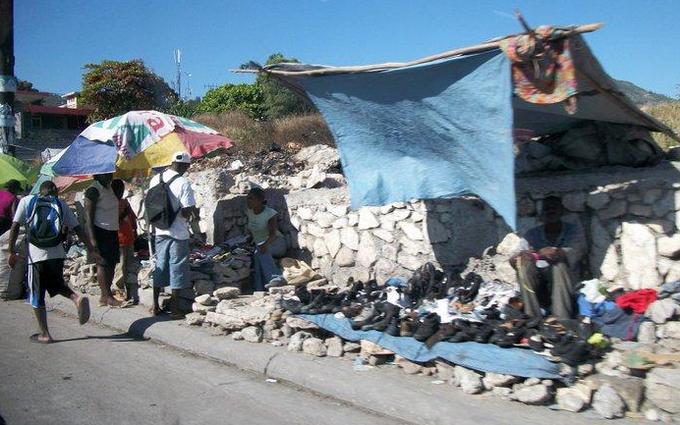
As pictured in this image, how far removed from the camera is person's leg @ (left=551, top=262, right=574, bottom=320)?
4.80 metres

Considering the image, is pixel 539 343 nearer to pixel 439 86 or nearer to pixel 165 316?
pixel 439 86

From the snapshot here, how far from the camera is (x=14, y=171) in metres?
8.68

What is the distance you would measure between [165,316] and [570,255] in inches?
172

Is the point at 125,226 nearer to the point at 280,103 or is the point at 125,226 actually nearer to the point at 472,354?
the point at 472,354

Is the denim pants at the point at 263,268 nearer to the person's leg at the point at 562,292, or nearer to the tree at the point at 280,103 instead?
the person's leg at the point at 562,292

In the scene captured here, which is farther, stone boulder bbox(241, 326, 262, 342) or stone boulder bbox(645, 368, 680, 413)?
A: stone boulder bbox(241, 326, 262, 342)

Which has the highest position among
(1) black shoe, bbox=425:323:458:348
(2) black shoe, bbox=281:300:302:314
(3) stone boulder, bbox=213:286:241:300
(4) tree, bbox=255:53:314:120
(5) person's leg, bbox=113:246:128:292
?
(4) tree, bbox=255:53:314:120

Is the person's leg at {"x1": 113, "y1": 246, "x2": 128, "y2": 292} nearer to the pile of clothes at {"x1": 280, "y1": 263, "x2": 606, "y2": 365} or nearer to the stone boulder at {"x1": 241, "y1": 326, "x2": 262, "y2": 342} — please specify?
the stone boulder at {"x1": 241, "y1": 326, "x2": 262, "y2": 342}

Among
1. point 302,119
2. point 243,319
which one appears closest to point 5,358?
point 243,319

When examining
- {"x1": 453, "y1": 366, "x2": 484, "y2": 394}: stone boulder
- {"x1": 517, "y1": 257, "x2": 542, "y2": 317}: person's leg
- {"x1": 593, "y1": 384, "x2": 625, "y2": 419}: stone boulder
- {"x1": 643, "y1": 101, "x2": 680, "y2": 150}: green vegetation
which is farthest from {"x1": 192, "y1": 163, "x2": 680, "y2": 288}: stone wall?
{"x1": 643, "y1": 101, "x2": 680, "y2": 150}: green vegetation

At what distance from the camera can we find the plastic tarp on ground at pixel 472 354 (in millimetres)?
3994

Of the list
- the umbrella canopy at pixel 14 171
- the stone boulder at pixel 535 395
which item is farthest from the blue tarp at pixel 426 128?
the umbrella canopy at pixel 14 171

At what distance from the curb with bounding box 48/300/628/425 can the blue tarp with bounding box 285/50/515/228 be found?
51.2 inches

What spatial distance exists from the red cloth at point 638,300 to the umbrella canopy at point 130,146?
5.00m
